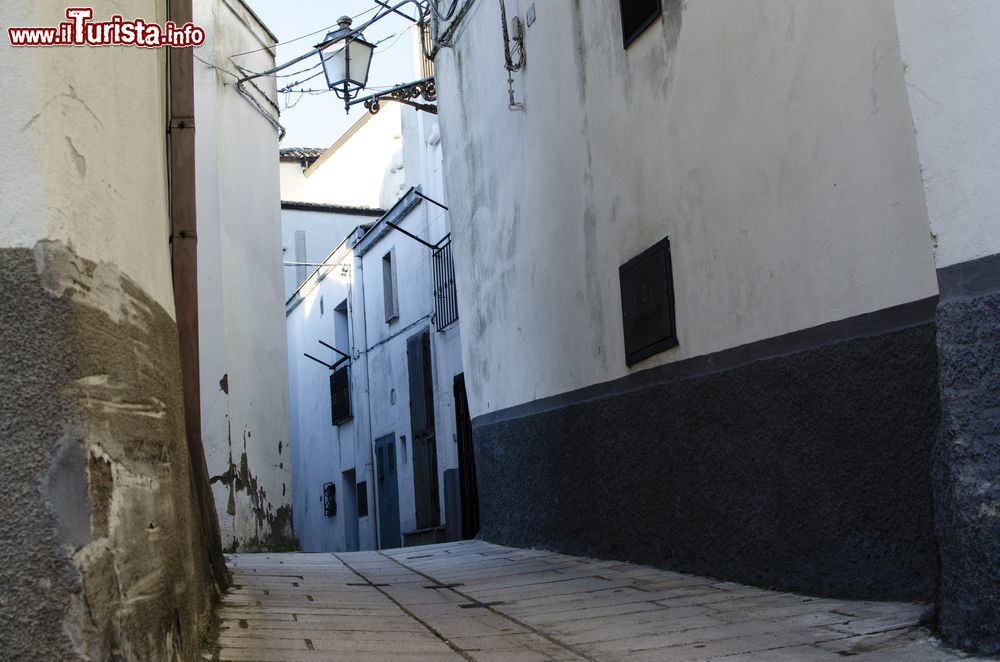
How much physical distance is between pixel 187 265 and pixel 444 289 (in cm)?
958

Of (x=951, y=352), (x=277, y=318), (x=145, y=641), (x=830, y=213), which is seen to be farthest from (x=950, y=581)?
(x=277, y=318)

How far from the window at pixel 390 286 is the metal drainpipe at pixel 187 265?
460 inches

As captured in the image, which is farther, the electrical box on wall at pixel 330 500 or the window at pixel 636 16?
the electrical box on wall at pixel 330 500

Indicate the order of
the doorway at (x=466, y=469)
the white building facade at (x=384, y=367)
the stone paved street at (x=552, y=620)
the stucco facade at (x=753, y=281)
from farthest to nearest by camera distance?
the white building facade at (x=384, y=367)
the doorway at (x=466, y=469)
the stone paved street at (x=552, y=620)
the stucco facade at (x=753, y=281)

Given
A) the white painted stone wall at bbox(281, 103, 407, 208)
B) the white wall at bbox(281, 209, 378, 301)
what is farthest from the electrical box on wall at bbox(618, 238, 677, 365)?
the white wall at bbox(281, 209, 378, 301)

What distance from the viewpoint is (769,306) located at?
5539mm

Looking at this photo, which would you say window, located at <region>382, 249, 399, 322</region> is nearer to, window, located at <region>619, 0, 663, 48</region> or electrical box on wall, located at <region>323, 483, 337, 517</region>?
electrical box on wall, located at <region>323, 483, 337, 517</region>

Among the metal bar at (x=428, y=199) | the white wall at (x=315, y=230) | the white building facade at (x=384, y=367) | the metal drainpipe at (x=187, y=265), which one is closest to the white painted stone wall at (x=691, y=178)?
the metal drainpipe at (x=187, y=265)

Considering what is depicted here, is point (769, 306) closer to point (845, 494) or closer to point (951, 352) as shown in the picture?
point (845, 494)

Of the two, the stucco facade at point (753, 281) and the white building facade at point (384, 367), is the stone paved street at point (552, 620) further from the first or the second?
the white building facade at point (384, 367)

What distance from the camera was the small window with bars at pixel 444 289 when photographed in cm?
1447

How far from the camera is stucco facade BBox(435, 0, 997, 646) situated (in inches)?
160
